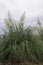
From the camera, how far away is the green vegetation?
11.4 meters

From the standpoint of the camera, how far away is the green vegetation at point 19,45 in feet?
37.3

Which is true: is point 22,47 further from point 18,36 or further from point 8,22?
point 8,22

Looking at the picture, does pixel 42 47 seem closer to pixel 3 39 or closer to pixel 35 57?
pixel 35 57

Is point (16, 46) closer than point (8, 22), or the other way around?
point (16, 46)

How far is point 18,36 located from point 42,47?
3.96 ft

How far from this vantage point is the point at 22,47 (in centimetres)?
1141

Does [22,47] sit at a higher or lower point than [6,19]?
lower

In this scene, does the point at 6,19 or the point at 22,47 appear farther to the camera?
the point at 6,19

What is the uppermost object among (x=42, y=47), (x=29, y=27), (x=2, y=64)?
(x=29, y=27)

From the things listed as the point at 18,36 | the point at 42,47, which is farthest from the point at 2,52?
the point at 42,47

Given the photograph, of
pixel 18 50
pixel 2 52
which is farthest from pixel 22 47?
pixel 2 52

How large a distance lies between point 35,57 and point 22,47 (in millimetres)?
790

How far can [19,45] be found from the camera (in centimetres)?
1161

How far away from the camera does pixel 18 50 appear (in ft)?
37.0
